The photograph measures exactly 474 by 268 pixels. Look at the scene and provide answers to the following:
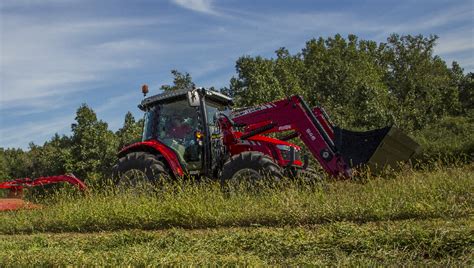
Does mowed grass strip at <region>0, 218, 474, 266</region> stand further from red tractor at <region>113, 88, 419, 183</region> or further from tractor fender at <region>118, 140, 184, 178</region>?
tractor fender at <region>118, 140, 184, 178</region>

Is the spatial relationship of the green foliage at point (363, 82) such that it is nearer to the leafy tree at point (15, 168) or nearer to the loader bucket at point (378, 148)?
the loader bucket at point (378, 148)

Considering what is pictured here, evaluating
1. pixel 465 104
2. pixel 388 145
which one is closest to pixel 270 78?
pixel 388 145

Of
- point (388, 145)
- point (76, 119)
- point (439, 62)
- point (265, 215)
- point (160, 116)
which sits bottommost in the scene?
point (265, 215)

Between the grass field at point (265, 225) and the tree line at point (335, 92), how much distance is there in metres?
7.13

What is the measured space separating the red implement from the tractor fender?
4.55ft

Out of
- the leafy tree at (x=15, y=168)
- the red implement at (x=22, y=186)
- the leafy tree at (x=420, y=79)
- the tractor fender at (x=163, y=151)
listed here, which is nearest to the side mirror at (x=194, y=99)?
the tractor fender at (x=163, y=151)

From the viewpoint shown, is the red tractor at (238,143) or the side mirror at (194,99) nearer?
the red tractor at (238,143)

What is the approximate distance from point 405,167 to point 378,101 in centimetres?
1840

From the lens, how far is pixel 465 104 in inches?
1475

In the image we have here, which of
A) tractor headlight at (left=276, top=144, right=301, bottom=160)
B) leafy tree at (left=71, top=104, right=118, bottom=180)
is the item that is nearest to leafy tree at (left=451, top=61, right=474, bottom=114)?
leafy tree at (left=71, top=104, right=118, bottom=180)

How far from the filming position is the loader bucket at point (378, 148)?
7.77 m

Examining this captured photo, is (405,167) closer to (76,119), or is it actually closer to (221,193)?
(221,193)

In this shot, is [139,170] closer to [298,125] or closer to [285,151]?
[285,151]

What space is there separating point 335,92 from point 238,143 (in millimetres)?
22462
